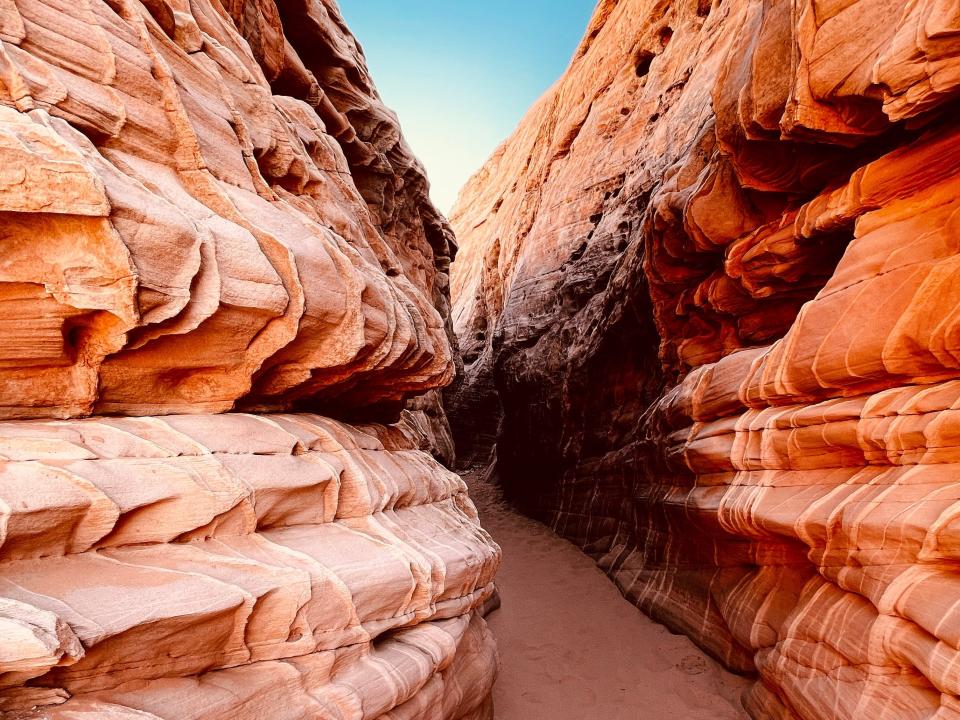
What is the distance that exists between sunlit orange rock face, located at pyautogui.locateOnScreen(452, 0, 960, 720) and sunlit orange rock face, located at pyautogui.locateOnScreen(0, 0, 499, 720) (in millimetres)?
2877

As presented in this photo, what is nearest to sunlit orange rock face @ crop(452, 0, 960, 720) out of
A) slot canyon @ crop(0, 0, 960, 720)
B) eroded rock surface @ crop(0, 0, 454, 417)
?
slot canyon @ crop(0, 0, 960, 720)

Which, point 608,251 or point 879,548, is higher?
point 608,251

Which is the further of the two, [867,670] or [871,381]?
[871,381]

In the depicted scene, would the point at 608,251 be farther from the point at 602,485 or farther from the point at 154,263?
the point at 154,263

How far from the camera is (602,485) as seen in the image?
10133mm

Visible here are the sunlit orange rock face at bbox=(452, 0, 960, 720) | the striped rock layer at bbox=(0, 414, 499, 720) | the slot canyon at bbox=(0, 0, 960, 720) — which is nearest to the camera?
the striped rock layer at bbox=(0, 414, 499, 720)

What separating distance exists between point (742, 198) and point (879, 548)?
4262mm

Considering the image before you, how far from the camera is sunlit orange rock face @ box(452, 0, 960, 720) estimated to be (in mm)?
3627

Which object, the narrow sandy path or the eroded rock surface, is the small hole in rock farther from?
the narrow sandy path

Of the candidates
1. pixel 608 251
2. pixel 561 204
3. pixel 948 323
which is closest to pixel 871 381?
pixel 948 323

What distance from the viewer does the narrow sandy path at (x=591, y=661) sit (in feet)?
16.8

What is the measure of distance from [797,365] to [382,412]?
430 cm

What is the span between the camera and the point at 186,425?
327 centimetres

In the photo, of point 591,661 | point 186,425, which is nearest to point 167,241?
point 186,425
